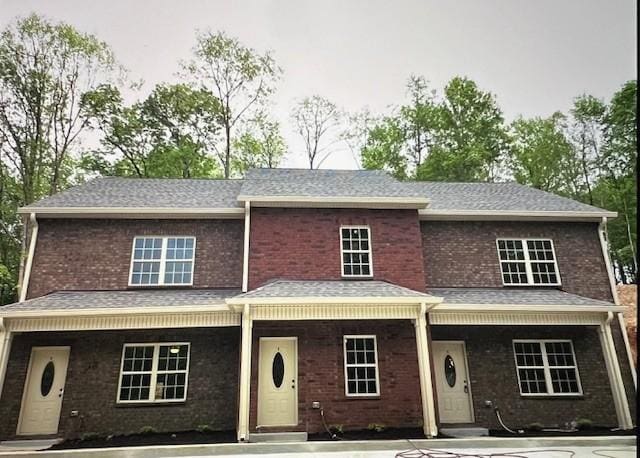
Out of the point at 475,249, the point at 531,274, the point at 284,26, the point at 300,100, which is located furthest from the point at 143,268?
the point at 300,100

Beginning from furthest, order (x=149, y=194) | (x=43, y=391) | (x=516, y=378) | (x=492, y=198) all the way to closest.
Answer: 1. (x=492, y=198)
2. (x=149, y=194)
3. (x=516, y=378)
4. (x=43, y=391)

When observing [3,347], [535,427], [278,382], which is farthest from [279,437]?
[3,347]

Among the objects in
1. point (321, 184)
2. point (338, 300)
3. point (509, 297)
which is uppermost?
point (321, 184)

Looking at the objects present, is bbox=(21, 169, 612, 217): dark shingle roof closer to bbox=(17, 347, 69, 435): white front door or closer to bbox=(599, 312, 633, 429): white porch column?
bbox=(599, 312, 633, 429): white porch column

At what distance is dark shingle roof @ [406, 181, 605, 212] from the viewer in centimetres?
1182

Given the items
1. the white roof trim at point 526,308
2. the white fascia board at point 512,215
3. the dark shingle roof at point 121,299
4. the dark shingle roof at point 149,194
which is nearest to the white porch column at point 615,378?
the white roof trim at point 526,308

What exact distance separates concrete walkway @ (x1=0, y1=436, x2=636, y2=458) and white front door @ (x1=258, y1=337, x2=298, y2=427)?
1726 mm

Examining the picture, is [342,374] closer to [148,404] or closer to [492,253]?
[148,404]

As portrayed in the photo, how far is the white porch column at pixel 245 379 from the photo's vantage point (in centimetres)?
791

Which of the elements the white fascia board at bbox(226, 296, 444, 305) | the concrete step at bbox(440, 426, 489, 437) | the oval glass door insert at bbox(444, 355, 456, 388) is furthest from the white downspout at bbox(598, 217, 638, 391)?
the white fascia board at bbox(226, 296, 444, 305)

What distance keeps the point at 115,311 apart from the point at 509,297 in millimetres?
9551

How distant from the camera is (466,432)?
894 centimetres

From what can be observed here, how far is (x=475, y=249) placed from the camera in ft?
37.4

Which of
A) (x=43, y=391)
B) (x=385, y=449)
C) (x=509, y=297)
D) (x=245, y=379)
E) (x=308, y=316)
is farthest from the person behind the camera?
(x=509, y=297)
